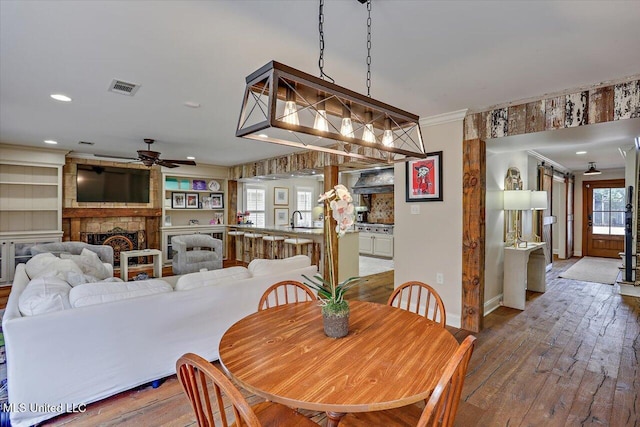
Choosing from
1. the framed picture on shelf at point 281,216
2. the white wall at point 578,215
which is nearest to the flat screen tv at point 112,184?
the framed picture on shelf at point 281,216

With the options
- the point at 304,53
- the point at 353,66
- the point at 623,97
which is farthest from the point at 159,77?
the point at 623,97

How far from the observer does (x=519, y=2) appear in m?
1.62

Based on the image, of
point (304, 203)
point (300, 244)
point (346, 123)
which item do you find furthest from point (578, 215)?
point (346, 123)

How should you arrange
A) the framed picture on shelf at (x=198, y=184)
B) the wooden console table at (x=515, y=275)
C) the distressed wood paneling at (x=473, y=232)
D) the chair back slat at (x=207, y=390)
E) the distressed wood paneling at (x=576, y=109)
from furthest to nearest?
1. the framed picture on shelf at (x=198, y=184)
2. the wooden console table at (x=515, y=275)
3. the distressed wood paneling at (x=473, y=232)
4. the distressed wood paneling at (x=576, y=109)
5. the chair back slat at (x=207, y=390)

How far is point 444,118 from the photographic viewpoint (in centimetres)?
355

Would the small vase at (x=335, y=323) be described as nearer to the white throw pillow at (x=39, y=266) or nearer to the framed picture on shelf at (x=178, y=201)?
the white throw pillow at (x=39, y=266)

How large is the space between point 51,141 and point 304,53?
5176mm

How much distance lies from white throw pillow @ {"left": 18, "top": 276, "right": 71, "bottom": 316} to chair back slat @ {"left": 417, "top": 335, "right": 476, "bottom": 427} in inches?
90.8

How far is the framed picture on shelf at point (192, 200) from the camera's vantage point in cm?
773

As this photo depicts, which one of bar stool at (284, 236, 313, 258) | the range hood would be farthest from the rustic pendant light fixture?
the range hood

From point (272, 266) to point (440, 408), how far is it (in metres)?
2.28

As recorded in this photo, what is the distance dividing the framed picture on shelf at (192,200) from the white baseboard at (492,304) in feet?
21.8

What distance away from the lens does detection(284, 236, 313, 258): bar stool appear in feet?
18.9

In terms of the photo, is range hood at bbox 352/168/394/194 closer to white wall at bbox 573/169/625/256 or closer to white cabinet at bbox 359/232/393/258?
white cabinet at bbox 359/232/393/258
